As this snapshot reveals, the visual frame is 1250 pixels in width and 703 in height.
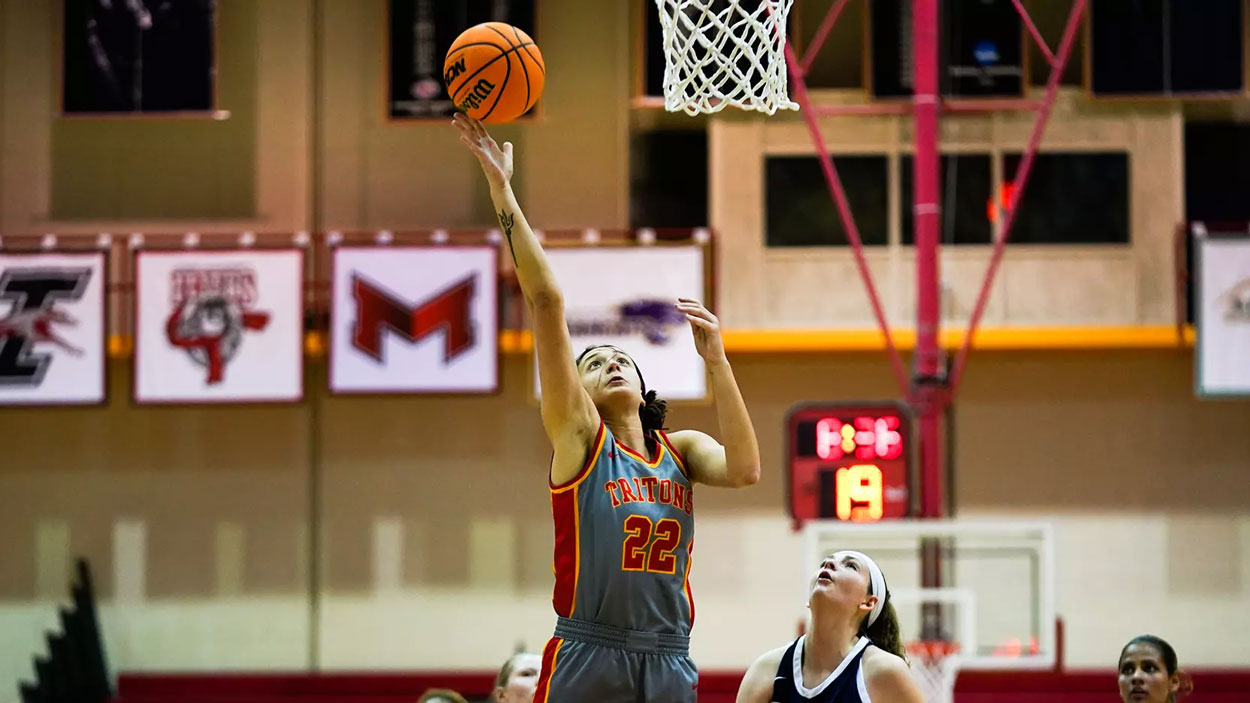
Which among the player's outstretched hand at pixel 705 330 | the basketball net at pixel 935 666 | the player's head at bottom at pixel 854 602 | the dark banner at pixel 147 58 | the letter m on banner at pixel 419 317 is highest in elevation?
the dark banner at pixel 147 58

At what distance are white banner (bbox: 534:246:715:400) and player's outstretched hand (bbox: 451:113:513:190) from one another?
9123 millimetres

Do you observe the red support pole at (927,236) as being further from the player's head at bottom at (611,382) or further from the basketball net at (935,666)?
the player's head at bottom at (611,382)

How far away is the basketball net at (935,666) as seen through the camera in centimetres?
1011

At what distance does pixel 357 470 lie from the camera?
14.6 meters

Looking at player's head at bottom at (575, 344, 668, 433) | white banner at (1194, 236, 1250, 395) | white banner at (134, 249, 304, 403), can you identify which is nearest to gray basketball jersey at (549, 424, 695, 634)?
player's head at bottom at (575, 344, 668, 433)

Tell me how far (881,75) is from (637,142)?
2252 mm

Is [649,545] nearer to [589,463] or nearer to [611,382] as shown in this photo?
[589,463]

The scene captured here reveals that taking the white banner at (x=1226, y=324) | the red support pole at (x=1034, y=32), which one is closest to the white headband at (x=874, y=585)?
the red support pole at (x=1034, y=32)

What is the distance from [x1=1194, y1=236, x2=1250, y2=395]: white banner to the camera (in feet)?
43.3

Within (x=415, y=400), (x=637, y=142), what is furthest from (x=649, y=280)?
(x=415, y=400)

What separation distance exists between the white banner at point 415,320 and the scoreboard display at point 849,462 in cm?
400

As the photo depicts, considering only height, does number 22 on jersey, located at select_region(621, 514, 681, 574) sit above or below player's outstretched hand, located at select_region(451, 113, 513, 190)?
below

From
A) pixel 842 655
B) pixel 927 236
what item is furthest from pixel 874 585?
pixel 927 236

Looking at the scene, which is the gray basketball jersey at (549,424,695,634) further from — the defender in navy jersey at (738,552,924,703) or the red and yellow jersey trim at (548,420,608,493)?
the defender in navy jersey at (738,552,924,703)
